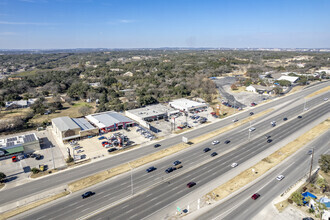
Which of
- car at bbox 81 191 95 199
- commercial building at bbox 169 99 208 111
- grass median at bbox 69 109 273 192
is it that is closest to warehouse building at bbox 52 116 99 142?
grass median at bbox 69 109 273 192

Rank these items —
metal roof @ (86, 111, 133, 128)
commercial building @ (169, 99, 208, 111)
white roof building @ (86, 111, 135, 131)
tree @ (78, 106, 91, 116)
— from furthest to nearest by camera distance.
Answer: commercial building @ (169, 99, 208, 111), tree @ (78, 106, 91, 116), metal roof @ (86, 111, 133, 128), white roof building @ (86, 111, 135, 131)

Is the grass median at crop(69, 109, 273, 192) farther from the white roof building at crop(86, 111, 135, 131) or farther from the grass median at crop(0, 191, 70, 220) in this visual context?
the white roof building at crop(86, 111, 135, 131)

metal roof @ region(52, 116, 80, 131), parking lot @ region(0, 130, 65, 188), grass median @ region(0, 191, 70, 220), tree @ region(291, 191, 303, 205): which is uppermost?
metal roof @ region(52, 116, 80, 131)

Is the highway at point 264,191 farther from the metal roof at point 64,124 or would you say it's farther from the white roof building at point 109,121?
the metal roof at point 64,124

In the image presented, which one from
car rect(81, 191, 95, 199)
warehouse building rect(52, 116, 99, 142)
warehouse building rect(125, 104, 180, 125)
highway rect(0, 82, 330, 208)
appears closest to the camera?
car rect(81, 191, 95, 199)

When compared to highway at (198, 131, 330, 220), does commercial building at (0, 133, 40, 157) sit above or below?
above

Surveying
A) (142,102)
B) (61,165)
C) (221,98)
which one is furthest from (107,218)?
(221,98)
